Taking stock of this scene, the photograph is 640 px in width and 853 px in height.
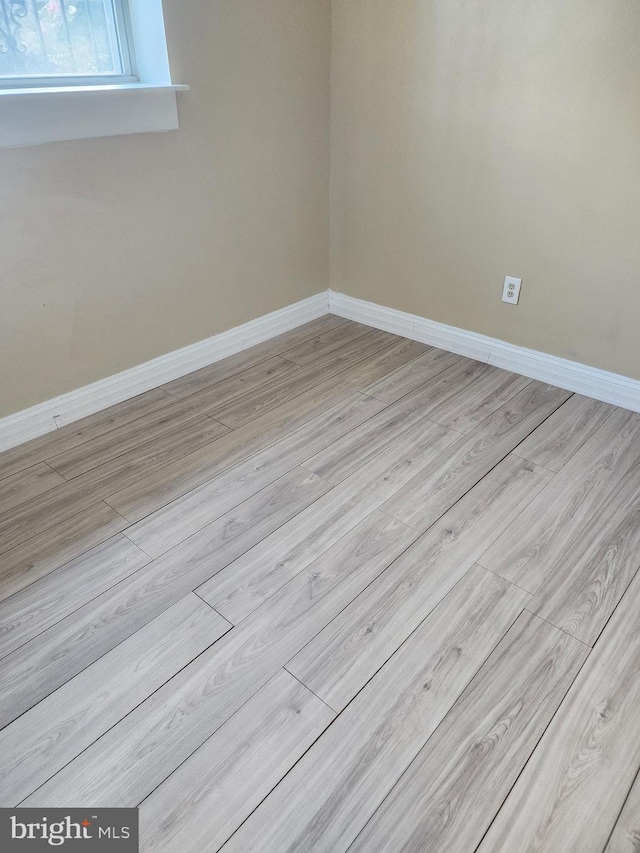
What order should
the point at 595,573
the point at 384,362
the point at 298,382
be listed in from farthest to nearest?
the point at 384,362 → the point at 298,382 → the point at 595,573

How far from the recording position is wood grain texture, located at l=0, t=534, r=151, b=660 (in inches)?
55.9

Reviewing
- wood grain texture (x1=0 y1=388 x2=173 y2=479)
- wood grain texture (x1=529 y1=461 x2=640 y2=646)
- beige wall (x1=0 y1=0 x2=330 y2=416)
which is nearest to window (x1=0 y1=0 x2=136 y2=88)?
beige wall (x1=0 y1=0 x2=330 y2=416)

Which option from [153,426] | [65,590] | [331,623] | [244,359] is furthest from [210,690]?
[244,359]

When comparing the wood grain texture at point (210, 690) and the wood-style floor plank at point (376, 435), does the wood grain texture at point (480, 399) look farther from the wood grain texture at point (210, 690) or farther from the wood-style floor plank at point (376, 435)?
the wood grain texture at point (210, 690)

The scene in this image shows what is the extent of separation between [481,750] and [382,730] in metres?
0.20

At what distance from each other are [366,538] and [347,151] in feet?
6.11

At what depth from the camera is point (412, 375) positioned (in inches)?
98.0

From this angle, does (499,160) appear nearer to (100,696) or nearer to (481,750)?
(481,750)

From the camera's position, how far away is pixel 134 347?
7.44 feet

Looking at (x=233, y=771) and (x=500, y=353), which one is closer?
(x=233, y=771)

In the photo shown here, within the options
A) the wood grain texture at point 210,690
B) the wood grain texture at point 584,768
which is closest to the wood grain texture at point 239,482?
the wood grain texture at point 210,690

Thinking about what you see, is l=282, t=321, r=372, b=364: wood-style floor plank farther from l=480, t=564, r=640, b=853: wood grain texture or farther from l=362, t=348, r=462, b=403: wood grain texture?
l=480, t=564, r=640, b=853: wood grain texture

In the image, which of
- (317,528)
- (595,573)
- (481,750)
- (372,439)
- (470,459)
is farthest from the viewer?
(372,439)

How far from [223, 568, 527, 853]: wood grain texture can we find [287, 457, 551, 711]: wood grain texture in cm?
4
